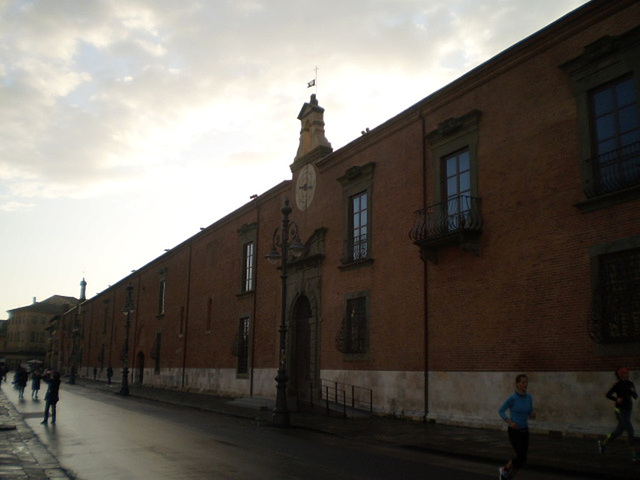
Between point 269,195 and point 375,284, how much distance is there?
1046 cm

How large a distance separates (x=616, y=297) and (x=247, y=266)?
20.9 metres

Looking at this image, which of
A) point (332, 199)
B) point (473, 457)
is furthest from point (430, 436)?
point (332, 199)

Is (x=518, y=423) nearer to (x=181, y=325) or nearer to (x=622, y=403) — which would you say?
(x=622, y=403)

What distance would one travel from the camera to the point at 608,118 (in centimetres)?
1365

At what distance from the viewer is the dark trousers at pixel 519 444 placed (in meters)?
7.75

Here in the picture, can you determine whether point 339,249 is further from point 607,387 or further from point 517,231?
point 607,387

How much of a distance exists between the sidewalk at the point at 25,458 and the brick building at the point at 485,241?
9840mm

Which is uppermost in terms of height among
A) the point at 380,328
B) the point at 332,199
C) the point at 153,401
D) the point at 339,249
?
the point at 332,199

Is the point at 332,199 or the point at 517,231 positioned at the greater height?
the point at 332,199

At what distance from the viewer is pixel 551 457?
10586 millimetres

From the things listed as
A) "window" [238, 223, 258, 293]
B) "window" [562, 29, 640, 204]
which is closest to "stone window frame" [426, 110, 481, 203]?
"window" [562, 29, 640, 204]

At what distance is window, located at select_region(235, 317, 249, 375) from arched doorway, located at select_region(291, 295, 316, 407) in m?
5.41

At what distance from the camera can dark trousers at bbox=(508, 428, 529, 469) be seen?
775 cm

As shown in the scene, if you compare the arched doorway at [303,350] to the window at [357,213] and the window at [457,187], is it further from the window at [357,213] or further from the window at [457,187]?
the window at [457,187]
